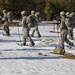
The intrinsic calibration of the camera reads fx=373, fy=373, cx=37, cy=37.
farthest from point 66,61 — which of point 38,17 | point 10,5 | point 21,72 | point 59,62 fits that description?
point 10,5

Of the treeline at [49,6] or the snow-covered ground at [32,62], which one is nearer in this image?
the snow-covered ground at [32,62]

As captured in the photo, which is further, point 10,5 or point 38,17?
point 10,5

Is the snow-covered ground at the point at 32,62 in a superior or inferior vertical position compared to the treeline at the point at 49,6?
inferior

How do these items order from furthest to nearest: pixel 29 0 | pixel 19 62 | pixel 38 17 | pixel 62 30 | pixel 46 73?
pixel 29 0
pixel 38 17
pixel 62 30
pixel 19 62
pixel 46 73

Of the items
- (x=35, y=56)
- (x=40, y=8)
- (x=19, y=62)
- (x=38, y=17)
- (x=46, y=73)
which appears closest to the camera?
(x=46, y=73)

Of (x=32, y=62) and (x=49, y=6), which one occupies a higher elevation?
(x=49, y=6)

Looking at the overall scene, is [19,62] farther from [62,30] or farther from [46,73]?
[62,30]

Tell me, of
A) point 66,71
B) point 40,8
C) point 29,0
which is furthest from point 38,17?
point 40,8

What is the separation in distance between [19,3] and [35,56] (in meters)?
31.1

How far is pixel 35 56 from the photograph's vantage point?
52.7ft

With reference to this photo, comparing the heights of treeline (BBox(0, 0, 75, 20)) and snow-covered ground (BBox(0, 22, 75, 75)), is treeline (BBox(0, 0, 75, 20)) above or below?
above

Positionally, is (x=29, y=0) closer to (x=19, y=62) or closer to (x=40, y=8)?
(x=40, y=8)

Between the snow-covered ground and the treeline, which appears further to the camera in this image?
the treeline

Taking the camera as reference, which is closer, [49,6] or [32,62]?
[32,62]
